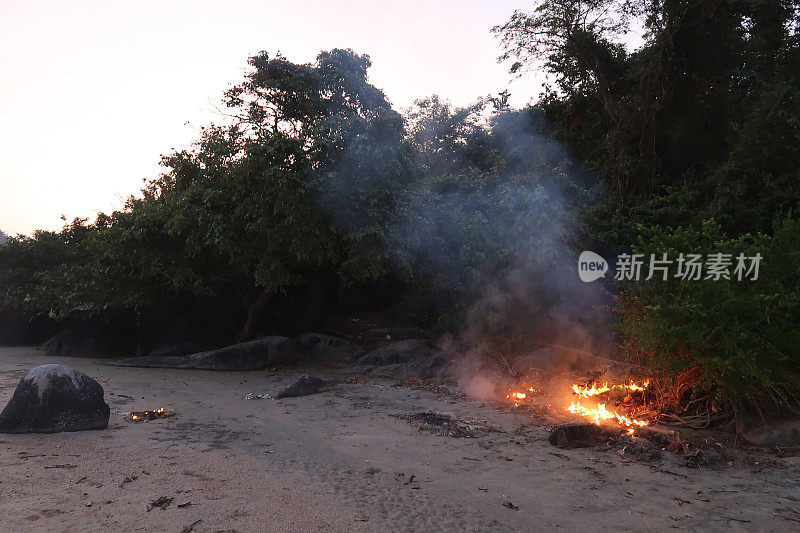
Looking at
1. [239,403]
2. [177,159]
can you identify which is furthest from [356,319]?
[239,403]

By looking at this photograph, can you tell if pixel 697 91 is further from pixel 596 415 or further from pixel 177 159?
pixel 177 159

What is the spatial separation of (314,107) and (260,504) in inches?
455

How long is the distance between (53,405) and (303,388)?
15.3ft

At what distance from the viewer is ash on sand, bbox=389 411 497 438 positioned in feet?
23.8

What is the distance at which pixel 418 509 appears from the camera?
4508 millimetres

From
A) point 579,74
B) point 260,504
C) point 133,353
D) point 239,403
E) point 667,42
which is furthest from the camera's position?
point 133,353

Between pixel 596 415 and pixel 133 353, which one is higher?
pixel 596 415

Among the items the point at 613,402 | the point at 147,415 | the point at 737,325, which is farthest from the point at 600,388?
the point at 147,415

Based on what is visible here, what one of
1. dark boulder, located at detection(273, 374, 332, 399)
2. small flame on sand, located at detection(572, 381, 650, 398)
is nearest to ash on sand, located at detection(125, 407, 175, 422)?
dark boulder, located at detection(273, 374, 332, 399)

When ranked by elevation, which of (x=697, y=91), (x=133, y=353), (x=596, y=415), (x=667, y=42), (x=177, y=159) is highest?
(x=667, y=42)

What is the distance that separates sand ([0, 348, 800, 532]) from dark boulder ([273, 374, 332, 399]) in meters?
2.04

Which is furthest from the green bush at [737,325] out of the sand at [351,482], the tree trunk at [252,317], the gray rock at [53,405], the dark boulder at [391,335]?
the tree trunk at [252,317]

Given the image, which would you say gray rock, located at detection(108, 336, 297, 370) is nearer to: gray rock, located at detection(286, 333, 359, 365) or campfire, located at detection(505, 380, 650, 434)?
gray rock, located at detection(286, 333, 359, 365)

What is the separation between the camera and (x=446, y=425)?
7.61 metres
